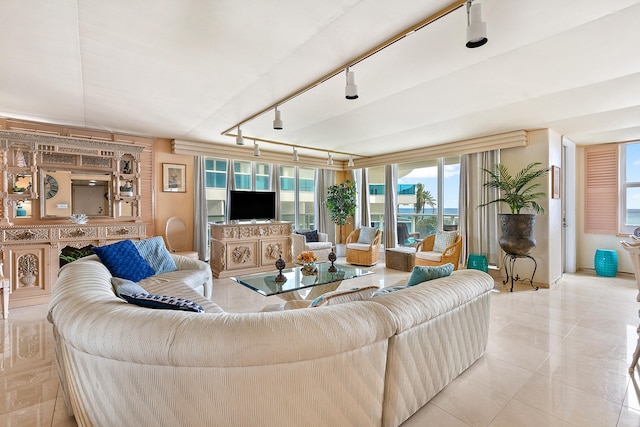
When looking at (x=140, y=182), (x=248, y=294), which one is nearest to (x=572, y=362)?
(x=248, y=294)

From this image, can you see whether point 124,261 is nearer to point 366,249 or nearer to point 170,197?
point 170,197

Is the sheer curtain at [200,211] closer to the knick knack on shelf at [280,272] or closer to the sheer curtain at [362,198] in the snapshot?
the knick knack on shelf at [280,272]

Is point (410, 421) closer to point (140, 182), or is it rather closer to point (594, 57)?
point (594, 57)

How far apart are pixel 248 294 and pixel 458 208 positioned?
13.7 feet

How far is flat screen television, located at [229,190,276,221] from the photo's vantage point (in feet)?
19.1

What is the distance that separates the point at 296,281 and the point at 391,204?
4.37 meters

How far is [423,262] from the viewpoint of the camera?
5.45 meters

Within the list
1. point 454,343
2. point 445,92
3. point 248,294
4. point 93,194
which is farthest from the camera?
point 93,194

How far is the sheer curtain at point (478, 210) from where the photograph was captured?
5.30 meters

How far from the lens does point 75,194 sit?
15.4ft

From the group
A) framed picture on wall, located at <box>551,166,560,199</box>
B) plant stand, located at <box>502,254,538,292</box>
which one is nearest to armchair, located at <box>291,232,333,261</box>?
plant stand, located at <box>502,254,538,292</box>

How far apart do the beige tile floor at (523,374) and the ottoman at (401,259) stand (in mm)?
2096

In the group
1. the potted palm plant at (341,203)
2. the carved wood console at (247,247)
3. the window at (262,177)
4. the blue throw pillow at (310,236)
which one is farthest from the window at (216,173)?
the potted palm plant at (341,203)

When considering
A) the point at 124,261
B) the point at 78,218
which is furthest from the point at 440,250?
the point at 78,218
